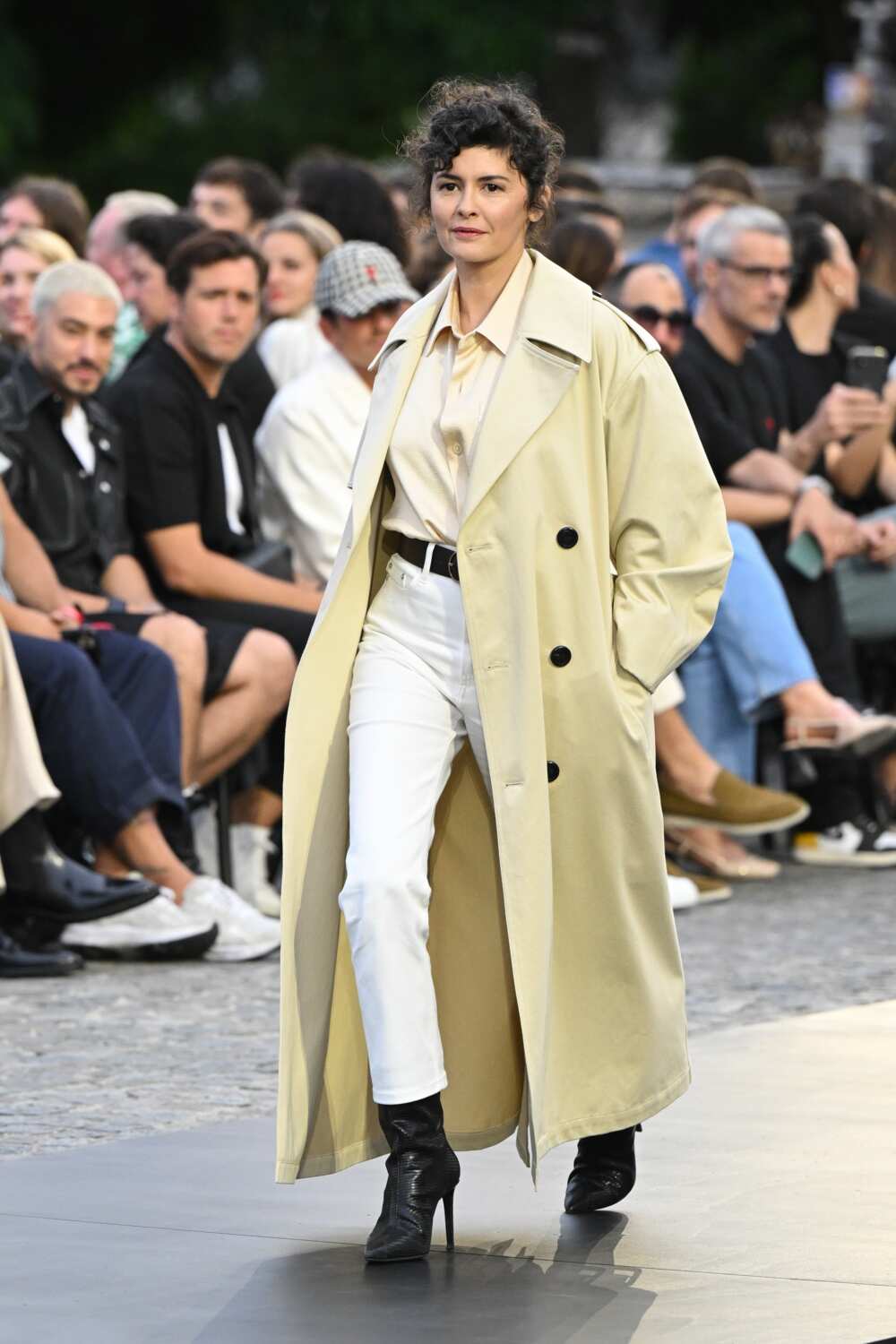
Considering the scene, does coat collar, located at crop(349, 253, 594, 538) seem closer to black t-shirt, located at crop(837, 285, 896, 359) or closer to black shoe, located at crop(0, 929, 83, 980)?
black shoe, located at crop(0, 929, 83, 980)

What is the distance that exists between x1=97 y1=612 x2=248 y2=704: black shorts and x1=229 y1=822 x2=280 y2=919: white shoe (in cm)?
52

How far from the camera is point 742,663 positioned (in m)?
8.98

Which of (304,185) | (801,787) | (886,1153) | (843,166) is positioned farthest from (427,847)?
(843,166)

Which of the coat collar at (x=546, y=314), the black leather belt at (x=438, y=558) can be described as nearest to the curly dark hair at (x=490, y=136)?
the coat collar at (x=546, y=314)

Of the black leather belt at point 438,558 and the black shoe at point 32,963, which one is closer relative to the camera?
the black leather belt at point 438,558

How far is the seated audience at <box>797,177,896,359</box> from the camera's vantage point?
10781 mm

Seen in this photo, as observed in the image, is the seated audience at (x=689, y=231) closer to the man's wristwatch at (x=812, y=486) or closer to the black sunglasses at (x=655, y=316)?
the black sunglasses at (x=655, y=316)

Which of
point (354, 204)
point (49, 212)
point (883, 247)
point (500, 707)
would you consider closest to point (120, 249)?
point (49, 212)

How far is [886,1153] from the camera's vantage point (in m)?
4.91

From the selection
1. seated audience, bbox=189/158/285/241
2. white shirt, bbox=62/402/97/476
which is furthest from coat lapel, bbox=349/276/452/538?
seated audience, bbox=189/158/285/241

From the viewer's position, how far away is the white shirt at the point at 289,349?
962cm

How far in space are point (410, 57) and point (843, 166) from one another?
8.36m

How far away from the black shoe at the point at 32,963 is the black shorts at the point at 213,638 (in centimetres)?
102

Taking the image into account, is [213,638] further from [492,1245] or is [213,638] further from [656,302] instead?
[492,1245]
